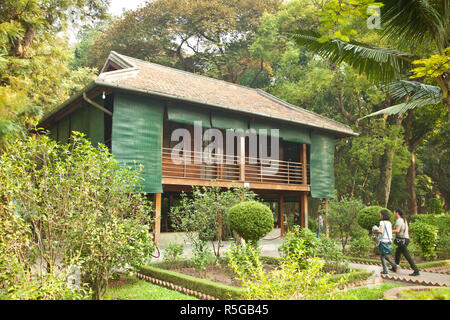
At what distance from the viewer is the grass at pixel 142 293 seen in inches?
235

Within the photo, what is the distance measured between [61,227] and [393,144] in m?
17.9

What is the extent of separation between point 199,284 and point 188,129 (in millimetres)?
9859

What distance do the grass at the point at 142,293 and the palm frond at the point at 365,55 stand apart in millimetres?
5096

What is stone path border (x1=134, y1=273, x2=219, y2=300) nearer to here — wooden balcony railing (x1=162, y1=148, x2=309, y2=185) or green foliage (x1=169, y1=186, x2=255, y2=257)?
green foliage (x1=169, y1=186, x2=255, y2=257)

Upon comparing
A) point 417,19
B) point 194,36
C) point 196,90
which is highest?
point 194,36

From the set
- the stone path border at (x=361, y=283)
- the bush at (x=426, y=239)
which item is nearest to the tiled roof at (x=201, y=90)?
the bush at (x=426, y=239)

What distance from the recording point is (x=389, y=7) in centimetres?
612

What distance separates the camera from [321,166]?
1780cm

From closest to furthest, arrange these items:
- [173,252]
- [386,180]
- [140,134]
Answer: [173,252] < [140,134] < [386,180]

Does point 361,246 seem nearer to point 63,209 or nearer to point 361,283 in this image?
point 361,283

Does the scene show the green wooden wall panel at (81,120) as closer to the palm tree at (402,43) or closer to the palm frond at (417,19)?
the palm tree at (402,43)

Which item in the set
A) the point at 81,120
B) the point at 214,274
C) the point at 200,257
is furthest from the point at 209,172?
the point at 200,257

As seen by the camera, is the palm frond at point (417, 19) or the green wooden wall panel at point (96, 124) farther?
the green wooden wall panel at point (96, 124)

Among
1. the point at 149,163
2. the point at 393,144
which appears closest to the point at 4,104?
the point at 149,163
